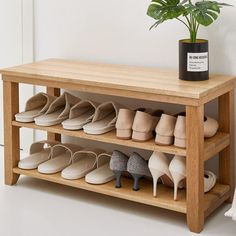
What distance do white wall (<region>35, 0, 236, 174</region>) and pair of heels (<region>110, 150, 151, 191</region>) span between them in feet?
1.05

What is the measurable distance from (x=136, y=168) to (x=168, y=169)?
0.13m

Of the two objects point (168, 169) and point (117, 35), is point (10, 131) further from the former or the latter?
point (168, 169)

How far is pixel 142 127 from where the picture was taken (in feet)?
7.50

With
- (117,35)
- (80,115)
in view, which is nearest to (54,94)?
(80,115)

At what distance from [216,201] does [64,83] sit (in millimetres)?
741

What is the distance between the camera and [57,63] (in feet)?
8.96

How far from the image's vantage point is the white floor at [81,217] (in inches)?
86.5

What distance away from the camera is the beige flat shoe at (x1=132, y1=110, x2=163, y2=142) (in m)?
2.29

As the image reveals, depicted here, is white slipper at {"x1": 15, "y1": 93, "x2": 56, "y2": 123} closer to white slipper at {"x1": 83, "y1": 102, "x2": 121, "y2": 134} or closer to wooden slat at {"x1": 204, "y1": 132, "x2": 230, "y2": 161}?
white slipper at {"x1": 83, "y1": 102, "x2": 121, "y2": 134}

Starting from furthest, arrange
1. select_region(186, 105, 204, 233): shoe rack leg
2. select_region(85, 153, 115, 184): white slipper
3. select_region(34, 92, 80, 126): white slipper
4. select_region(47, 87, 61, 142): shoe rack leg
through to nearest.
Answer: select_region(47, 87, 61, 142): shoe rack leg, select_region(34, 92, 80, 126): white slipper, select_region(85, 153, 115, 184): white slipper, select_region(186, 105, 204, 233): shoe rack leg

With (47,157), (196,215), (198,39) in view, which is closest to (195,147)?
(196,215)

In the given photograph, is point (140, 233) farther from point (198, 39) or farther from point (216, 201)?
point (198, 39)

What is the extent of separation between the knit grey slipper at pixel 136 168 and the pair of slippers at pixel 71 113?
168mm

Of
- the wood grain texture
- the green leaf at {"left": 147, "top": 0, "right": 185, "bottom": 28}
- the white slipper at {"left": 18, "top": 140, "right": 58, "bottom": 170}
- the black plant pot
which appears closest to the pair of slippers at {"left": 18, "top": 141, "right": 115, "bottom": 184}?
the white slipper at {"left": 18, "top": 140, "right": 58, "bottom": 170}
